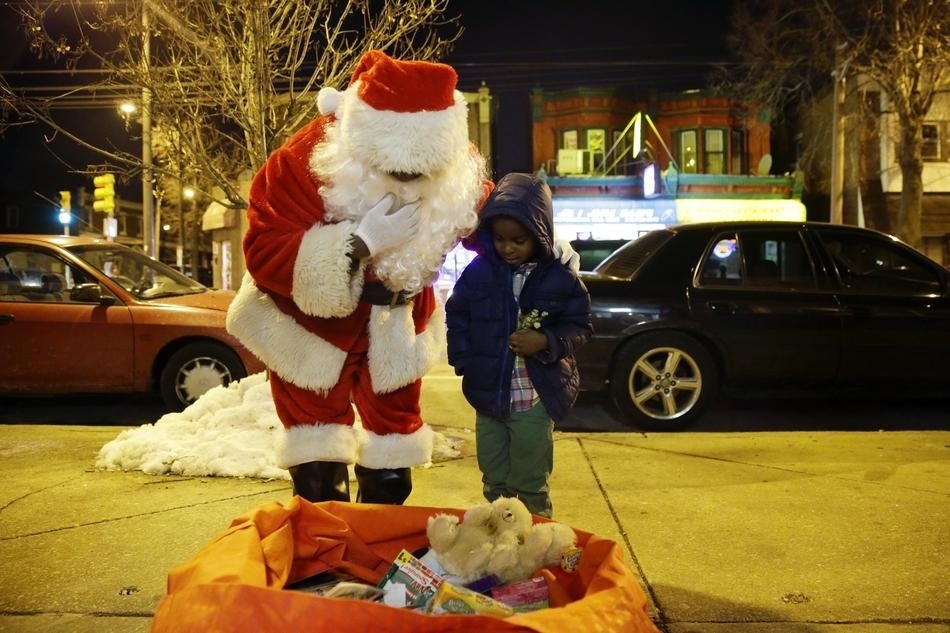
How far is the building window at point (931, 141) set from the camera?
21.1m

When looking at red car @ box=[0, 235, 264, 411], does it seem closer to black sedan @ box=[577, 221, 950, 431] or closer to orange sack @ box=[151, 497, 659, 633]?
black sedan @ box=[577, 221, 950, 431]

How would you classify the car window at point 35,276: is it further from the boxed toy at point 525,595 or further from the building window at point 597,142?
the building window at point 597,142

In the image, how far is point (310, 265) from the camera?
2559mm

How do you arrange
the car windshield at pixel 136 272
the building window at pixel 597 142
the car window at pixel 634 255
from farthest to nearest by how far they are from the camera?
the building window at pixel 597 142 → the car windshield at pixel 136 272 → the car window at pixel 634 255

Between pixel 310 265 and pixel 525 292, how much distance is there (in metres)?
0.83

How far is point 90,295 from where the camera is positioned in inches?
250

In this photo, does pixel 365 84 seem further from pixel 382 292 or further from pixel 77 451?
pixel 77 451

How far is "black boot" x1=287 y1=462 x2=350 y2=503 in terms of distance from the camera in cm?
279

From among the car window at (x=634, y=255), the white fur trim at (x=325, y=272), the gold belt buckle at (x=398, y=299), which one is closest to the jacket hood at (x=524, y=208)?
the gold belt buckle at (x=398, y=299)

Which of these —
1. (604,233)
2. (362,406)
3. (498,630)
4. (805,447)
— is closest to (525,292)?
(362,406)

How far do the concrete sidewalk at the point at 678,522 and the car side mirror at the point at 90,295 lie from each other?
1322 millimetres

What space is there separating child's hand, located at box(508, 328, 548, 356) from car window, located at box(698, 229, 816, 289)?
3.50m

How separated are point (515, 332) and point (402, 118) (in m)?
0.85

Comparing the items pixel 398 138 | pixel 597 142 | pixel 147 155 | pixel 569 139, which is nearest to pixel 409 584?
pixel 398 138
